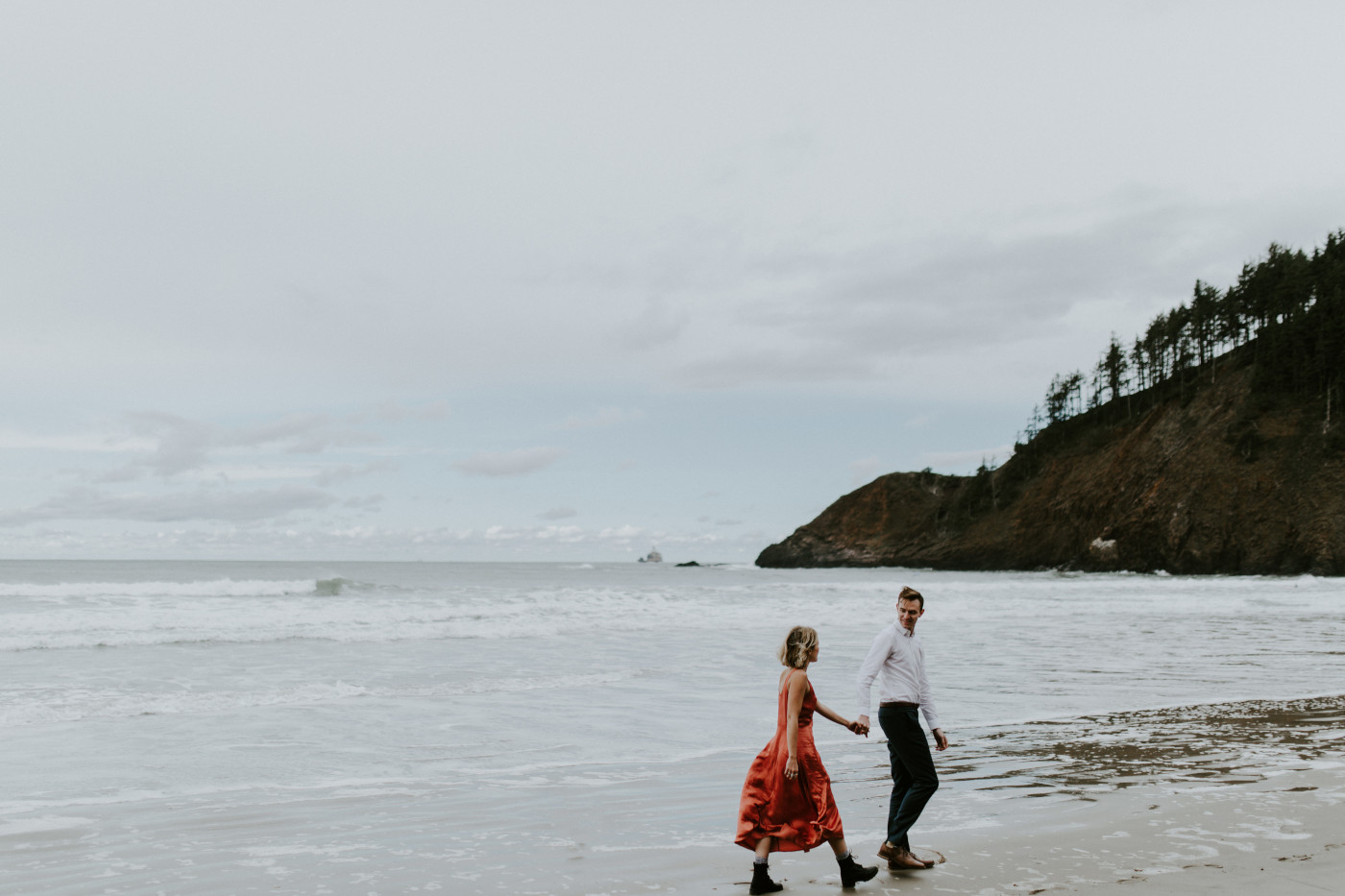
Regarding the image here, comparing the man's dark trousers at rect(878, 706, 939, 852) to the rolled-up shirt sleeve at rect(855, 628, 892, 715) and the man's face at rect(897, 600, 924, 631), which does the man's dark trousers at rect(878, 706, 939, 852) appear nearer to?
the rolled-up shirt sleeve at rect(855, 628, 892, 715)

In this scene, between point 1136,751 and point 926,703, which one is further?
point 1136,751

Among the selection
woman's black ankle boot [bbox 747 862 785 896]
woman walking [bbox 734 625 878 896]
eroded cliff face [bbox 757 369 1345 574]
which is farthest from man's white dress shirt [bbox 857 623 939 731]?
eroded cliff face [bbox 757 369 1345 574]

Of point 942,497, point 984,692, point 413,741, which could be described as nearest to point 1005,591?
point 984,692

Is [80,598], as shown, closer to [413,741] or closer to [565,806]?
[413,741]

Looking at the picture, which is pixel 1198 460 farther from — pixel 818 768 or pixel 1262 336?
pixel 818 768

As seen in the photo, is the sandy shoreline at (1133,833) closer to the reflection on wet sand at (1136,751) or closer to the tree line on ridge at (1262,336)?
the reflection on wet sand at (1136,751)

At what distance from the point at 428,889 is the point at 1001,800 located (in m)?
4.06

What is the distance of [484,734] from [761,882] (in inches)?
214

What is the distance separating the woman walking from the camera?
15.8 ft

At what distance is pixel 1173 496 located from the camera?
60188 millimetres

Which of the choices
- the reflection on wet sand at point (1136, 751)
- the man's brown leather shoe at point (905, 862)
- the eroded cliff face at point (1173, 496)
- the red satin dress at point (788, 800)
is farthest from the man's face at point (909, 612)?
the eroded cliff face at point (1173, 496)

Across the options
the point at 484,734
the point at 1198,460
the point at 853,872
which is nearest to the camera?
the point at 853,872

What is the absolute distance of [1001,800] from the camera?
6.52 meters

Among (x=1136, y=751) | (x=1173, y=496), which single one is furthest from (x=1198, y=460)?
(x=1136, y=751)
